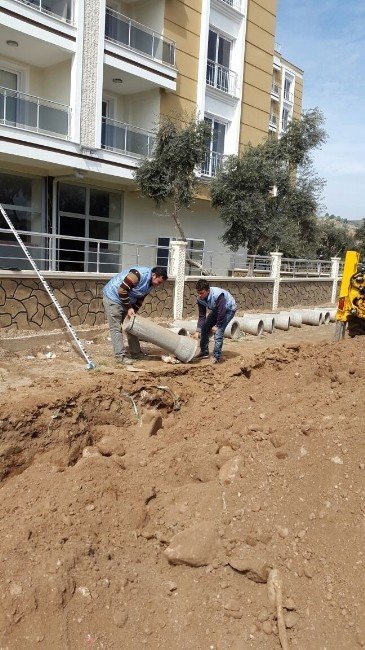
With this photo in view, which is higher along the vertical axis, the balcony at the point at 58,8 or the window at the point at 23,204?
the balcony at the point at 58,8

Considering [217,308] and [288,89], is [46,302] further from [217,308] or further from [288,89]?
[288,89]

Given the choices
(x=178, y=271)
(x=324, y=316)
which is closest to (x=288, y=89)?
(x=324, y=316)

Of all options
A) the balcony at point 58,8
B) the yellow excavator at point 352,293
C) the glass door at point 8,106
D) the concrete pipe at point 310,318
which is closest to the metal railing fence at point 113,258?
the concrete pipe at point 310,318

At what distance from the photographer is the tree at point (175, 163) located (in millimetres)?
13117

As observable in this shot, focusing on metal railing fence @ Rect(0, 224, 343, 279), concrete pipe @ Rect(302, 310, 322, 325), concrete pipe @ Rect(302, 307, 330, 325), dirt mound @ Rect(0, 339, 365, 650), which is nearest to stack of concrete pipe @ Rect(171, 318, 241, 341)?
metal railing fence @ Rect(0, 224, 343, 279)

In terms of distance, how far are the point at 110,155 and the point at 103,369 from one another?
850 centimetres

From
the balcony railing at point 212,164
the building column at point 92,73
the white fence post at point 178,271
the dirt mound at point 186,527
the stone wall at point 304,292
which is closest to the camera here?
the dirt mound at point 186,527

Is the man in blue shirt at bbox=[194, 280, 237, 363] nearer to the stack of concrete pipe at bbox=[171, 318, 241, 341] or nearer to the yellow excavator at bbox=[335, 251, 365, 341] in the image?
the stack of concrete pipe at bbox=[171, 318, 241, 341]

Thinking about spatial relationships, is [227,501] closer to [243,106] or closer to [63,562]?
[63,562]

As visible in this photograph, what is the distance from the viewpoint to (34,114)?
12320 mm

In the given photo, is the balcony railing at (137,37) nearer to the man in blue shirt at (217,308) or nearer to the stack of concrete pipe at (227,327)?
the stack of concrete pipe at (227,327)

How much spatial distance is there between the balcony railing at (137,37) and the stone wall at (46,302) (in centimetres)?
840

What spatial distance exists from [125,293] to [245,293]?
7.12 m

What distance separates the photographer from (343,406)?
3.89 meters
